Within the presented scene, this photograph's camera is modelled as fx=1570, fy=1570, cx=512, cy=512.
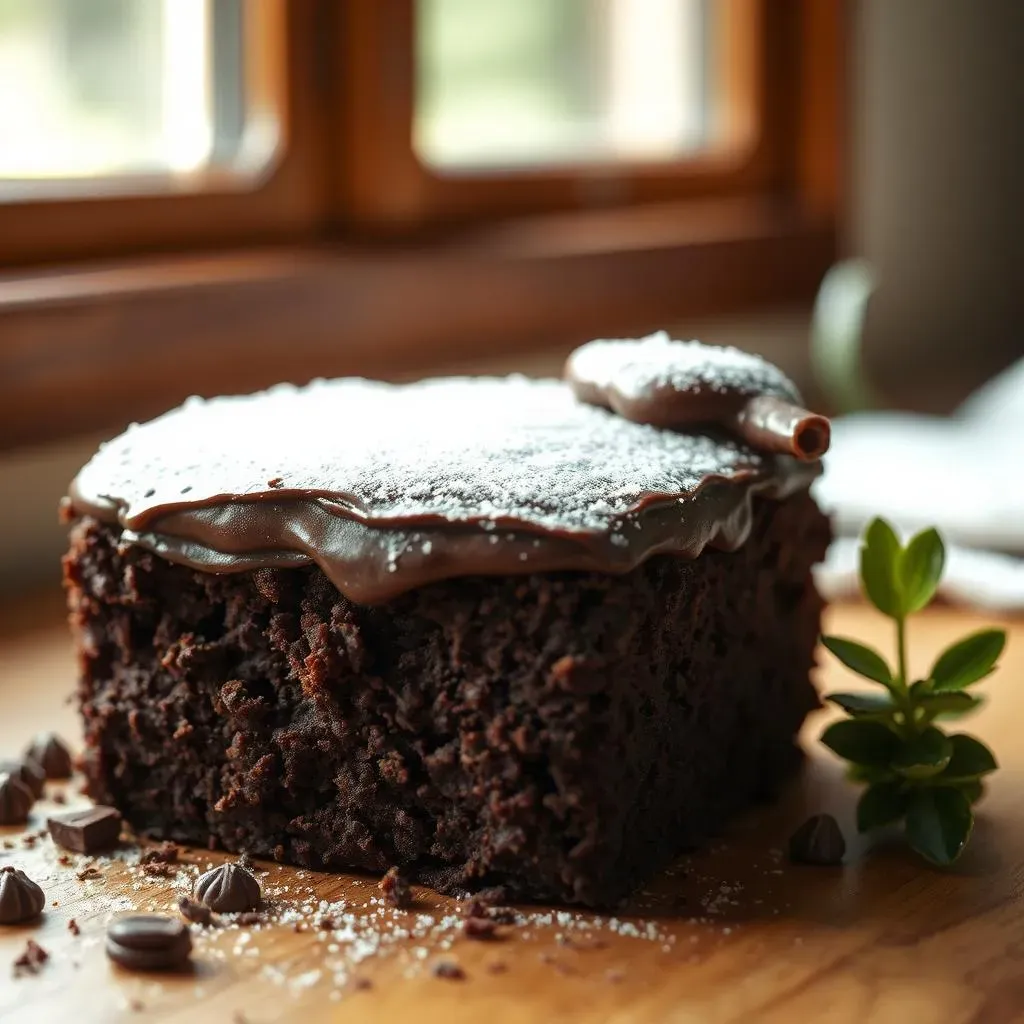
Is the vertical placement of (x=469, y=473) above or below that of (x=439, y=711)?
above

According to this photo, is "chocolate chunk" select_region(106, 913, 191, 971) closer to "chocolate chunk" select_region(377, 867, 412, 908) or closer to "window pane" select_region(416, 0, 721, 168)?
"chocolate chunk" select_region(377, 867, 412, 908)

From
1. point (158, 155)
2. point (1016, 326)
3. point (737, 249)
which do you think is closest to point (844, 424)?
point (737, 249)

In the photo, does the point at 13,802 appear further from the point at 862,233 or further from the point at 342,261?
the point at 862,233

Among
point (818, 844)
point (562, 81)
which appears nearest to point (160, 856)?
point (818, 844)

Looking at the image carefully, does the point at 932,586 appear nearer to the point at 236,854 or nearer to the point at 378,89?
the point at 236,854

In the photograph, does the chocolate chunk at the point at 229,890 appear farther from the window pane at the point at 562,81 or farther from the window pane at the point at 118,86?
the window pane at the point at 562,81

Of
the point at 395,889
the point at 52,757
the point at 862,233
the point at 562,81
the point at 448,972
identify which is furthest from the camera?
the point at 862,233
